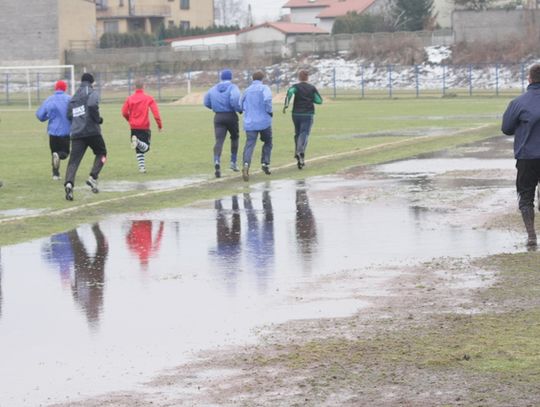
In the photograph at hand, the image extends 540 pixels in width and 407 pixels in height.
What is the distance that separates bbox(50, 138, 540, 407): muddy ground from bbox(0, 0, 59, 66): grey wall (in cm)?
9339

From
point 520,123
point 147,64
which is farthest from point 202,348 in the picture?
point 147,64

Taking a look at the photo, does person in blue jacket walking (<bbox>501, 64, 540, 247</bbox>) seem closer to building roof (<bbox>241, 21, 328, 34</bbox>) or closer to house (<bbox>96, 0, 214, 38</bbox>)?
building roof (<bbox>241, 21, 328, 34</bbox>)

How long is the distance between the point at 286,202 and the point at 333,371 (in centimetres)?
998

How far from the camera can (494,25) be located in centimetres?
8975

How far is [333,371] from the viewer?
7809 millimetres

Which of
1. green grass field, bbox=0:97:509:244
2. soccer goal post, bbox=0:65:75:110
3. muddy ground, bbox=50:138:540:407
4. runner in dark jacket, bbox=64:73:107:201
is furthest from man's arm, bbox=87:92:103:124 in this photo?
soccer goal post, bbox=0:65:75:110

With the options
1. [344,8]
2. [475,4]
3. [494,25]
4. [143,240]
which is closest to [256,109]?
[143,240]

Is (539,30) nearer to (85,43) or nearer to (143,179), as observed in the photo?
(85,43)

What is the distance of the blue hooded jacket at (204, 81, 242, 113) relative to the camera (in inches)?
857

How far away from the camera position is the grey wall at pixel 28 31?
101 metres

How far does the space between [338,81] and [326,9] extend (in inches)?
1789

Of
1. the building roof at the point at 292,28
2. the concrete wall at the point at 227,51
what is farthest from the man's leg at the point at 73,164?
the building roof at the point at 292,28

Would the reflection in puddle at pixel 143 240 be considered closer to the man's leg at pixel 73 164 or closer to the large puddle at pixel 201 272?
the large puddle at pixel 201 272

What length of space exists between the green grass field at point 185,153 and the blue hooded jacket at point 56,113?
899 mm
